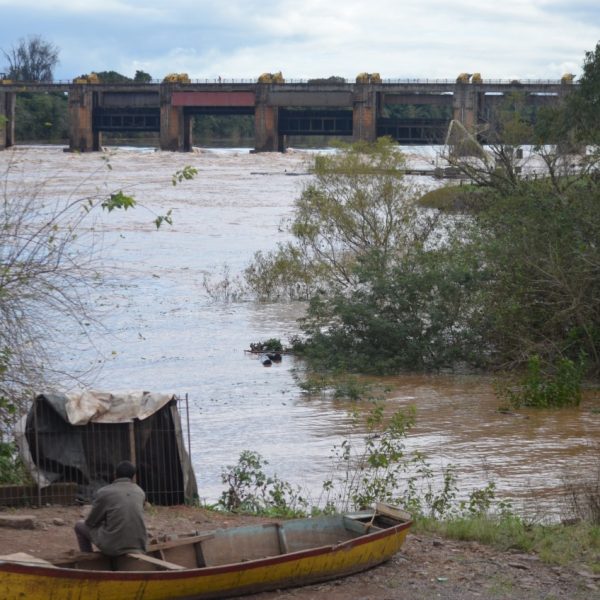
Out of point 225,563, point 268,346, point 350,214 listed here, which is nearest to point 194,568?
point 225,563

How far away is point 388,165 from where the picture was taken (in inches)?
1204

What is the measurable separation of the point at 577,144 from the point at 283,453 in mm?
16978

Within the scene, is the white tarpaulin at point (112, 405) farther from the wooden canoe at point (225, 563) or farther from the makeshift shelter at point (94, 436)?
the wooden canoe at point (225, 563)

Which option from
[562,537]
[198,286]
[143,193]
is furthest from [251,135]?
[562,537]

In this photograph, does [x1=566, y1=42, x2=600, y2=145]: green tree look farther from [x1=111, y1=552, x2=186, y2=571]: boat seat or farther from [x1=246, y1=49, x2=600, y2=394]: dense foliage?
[x1=111, y1=552, x2=186, y2=571]: boat seat

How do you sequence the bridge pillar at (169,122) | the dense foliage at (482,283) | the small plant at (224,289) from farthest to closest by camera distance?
the bridge pillar at (169,122), the small plant at (224,289), the dense foliage at (482,283)

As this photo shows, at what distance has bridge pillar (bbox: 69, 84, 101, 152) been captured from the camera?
4122 inches

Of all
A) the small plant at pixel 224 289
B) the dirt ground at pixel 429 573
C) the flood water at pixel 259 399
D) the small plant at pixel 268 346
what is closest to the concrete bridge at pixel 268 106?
the flood water at pixel 259 399

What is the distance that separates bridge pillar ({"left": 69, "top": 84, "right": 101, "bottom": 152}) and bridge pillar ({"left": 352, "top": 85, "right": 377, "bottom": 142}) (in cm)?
2663

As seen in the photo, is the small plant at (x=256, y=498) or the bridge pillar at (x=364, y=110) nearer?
the small plant at (x=256, y=498)

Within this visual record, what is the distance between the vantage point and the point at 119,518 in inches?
324

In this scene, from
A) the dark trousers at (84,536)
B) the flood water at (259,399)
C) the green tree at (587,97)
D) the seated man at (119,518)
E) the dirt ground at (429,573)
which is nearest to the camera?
the seated man at (119,518)

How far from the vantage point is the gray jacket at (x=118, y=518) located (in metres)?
8.23

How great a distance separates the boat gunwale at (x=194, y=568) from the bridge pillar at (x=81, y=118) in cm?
9905
